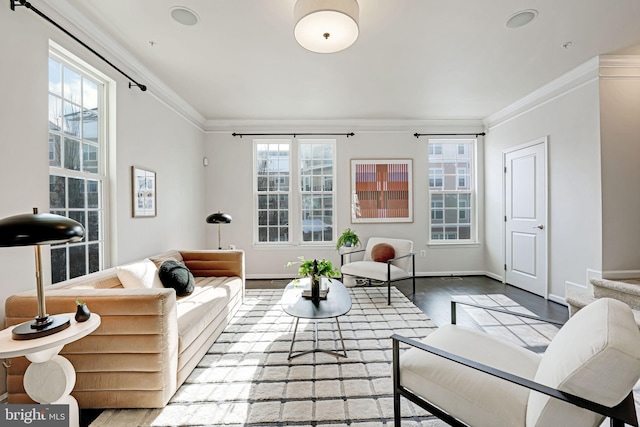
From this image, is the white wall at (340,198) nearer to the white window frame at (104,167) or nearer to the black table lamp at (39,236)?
the white window frame at (104,167)

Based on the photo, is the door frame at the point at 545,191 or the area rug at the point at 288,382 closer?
the area rug at the point at 288,382

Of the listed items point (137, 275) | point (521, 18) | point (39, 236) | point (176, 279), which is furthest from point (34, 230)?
point (521, 18)

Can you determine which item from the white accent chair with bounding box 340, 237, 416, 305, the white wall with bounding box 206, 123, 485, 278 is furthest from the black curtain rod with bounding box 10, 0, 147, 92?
the white accent chair with bounding box 340, 237, 416, 305

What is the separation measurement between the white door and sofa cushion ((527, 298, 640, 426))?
330 cm

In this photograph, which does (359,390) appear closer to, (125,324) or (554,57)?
(125,324)

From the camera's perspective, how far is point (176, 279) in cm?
267

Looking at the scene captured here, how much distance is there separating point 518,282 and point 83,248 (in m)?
5.50

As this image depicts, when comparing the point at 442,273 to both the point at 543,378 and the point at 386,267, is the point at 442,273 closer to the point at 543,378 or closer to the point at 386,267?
the point at 386,267

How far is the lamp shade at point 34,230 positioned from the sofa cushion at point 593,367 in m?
2.14

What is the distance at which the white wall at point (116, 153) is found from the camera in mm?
1784

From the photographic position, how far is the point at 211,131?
5.03 meters

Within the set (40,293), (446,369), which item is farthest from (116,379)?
(446,369)

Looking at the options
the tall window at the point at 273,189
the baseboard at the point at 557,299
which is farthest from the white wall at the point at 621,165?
the tall window at the point at 273,189

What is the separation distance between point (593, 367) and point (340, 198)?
4253 millimetres
